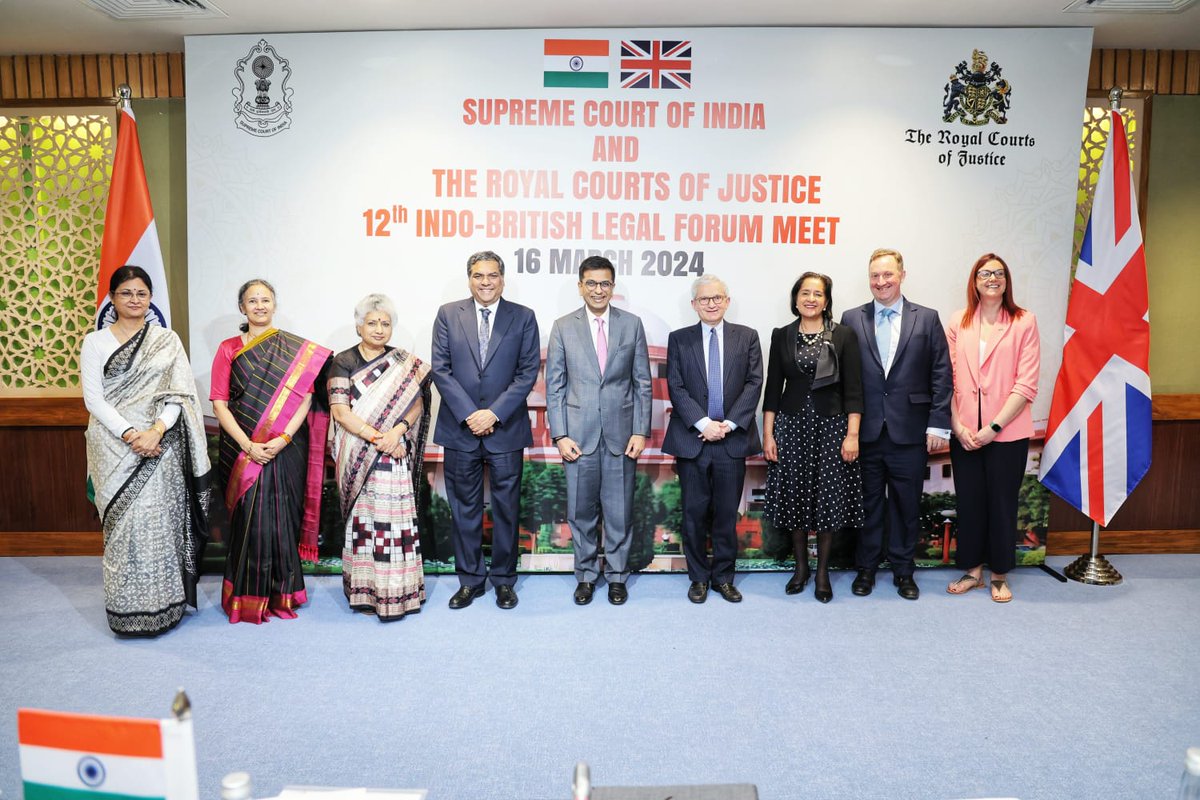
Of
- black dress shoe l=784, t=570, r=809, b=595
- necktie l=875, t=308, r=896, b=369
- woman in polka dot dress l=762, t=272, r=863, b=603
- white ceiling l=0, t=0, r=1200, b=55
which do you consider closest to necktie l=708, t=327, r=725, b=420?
woman in polka dot dress l=762, t=272, r=863, b=603

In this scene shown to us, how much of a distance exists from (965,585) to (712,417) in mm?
1577

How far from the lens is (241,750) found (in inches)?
97.0

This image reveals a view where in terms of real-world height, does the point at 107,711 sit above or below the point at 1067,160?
below

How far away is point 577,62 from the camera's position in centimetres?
408

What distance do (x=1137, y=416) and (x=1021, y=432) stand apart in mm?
667

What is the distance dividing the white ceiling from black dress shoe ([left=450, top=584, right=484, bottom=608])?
2.86m

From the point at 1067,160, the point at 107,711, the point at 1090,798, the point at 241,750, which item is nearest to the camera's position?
the point at 1090,798

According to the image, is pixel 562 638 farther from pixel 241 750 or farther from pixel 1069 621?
pixel 1069 621

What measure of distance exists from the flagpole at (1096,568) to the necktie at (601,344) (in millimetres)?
2770

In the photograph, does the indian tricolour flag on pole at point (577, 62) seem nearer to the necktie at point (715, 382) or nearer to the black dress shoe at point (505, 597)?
the necktie at point (715, 382)

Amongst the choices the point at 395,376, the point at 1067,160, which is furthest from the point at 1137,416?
the point at 395,376

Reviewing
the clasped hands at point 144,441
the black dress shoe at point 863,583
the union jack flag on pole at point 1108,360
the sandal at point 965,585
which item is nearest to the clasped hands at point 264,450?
the clasped hands at point 144,441

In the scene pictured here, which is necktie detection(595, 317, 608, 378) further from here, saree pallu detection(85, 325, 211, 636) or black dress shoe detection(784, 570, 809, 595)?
saree pallu detection(85, 325, 211, 636)

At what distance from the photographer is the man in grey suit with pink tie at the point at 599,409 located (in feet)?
12.3
